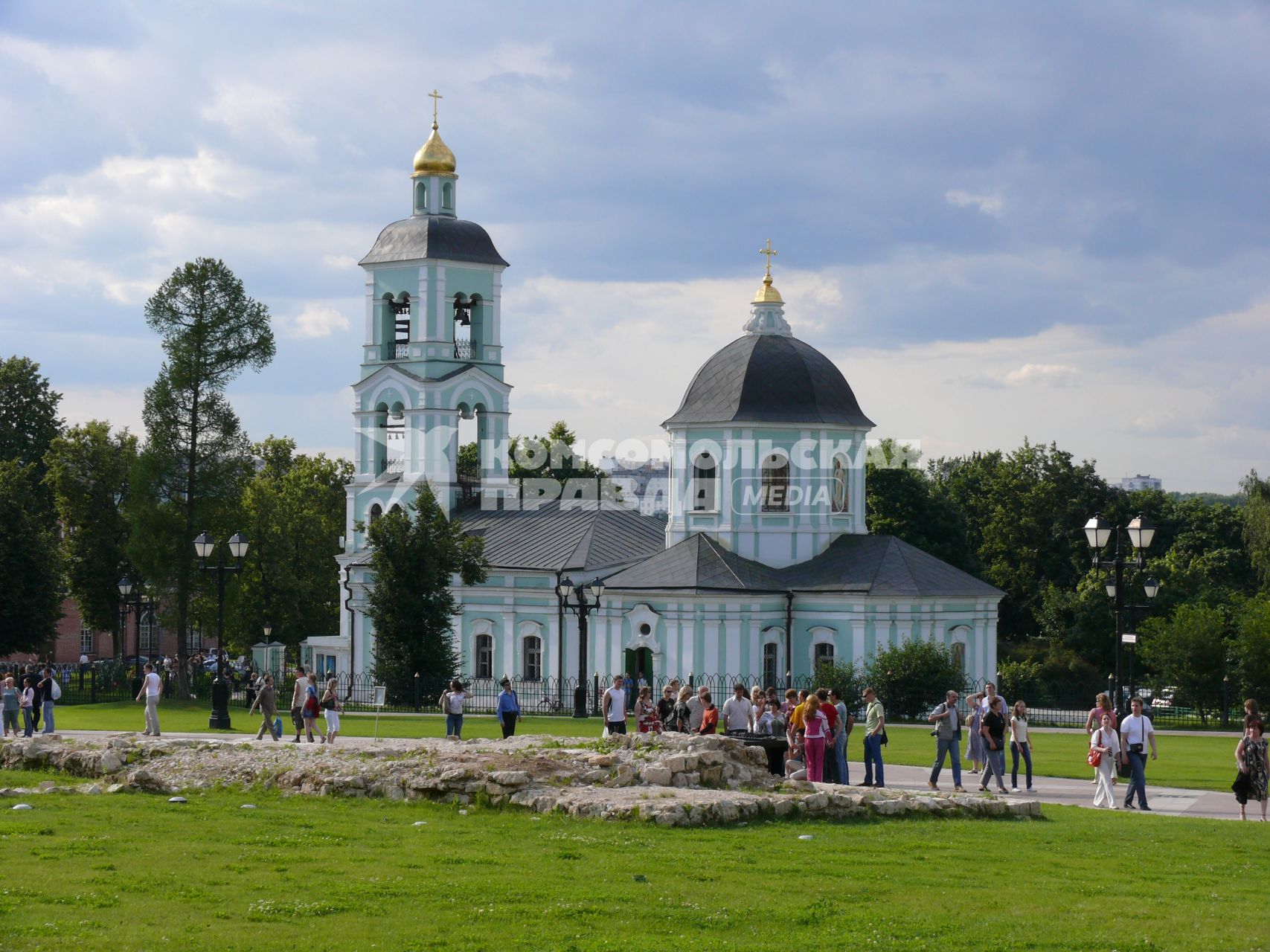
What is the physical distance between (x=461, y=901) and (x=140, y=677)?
36212 mm

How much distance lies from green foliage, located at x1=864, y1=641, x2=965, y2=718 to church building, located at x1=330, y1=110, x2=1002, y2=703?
307cm

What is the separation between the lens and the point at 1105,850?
635 inches

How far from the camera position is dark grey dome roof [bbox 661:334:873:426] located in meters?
49.1

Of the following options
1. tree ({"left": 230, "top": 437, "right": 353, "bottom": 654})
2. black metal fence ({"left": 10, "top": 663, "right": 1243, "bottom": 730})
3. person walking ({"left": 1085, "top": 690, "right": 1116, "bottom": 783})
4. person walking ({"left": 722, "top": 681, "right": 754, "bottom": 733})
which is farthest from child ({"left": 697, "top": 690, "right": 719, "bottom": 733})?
tree ({"left": 230, "top": 437, "right": 353, "bottom": 654})

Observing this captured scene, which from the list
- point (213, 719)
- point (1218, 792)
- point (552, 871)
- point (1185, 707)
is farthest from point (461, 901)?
point (1185, 707)

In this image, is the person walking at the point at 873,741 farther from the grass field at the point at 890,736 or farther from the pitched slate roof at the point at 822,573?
the pitched slate roof at the point at 822,573

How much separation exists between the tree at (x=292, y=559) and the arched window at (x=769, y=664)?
71.7ft

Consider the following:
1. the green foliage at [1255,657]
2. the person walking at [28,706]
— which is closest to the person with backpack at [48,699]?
the person walking at [28,706]

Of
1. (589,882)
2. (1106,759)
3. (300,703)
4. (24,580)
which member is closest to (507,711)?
(300,703)

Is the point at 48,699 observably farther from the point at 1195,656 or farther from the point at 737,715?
the point at 1195,656

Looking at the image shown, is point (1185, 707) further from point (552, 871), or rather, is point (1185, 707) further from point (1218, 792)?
point (552, 871)

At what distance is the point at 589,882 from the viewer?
14.0 m

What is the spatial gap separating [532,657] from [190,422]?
13044 millimetres

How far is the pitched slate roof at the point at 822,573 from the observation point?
Answer: 46.7m
